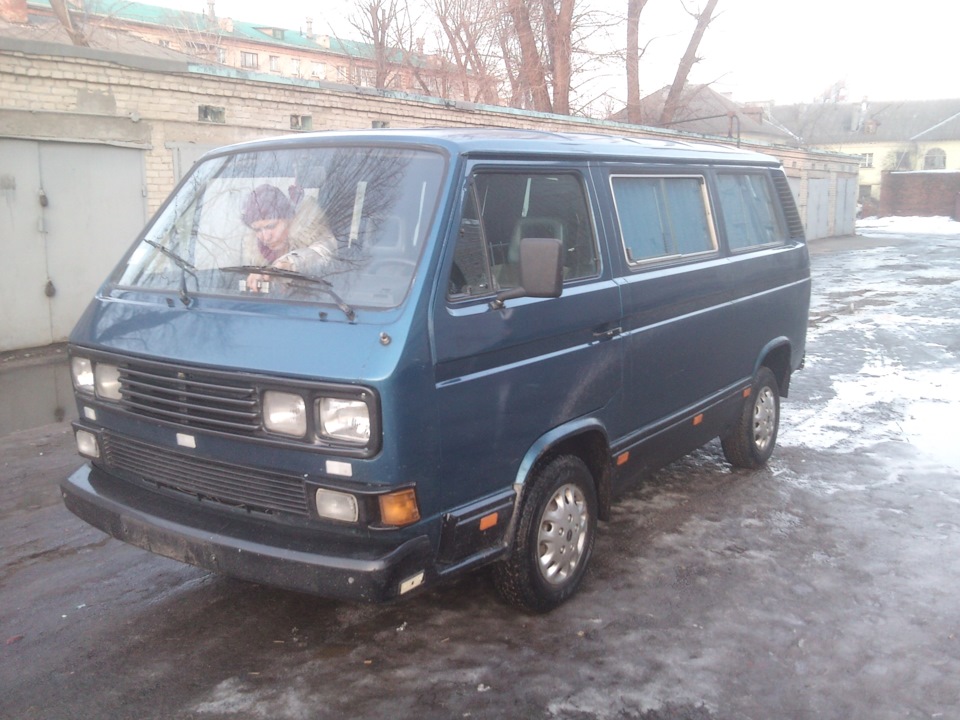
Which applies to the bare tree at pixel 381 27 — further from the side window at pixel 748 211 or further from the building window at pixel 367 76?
the side window at pixel 748 211

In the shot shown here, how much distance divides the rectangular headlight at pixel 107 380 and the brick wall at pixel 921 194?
54417 millimetres

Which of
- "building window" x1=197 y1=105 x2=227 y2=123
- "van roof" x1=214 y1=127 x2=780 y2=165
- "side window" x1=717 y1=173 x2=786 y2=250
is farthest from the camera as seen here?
"building window" x1=197 y1=105 x2=227 y2=123

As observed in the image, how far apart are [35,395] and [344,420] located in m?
6.30

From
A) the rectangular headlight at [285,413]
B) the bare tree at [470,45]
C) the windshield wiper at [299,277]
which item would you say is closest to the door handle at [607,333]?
the windshield wiper at [299,277]

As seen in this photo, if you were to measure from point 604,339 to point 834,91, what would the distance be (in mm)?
87518

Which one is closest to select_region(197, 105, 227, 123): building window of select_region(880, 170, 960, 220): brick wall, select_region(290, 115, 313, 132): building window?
select_region(290, 115, 313, 132): building window

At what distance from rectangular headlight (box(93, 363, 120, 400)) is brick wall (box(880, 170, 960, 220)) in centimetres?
5442

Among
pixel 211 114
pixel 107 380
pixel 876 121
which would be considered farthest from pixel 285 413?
pixel 876 121

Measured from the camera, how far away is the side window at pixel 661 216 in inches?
182

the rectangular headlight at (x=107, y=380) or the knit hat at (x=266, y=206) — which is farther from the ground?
the knit hat at (x=266, y=206)

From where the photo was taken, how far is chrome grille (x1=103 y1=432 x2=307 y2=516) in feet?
11.0

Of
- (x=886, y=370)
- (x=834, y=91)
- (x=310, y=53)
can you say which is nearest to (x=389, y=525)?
(x=886, y=370)

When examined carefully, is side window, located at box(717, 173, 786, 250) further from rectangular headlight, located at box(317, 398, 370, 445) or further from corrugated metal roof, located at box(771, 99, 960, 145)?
corrugated metal roof, located at box(771, 99, 960, 145)

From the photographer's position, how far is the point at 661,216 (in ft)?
16.3
